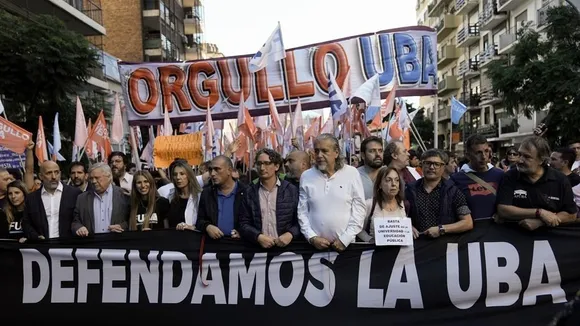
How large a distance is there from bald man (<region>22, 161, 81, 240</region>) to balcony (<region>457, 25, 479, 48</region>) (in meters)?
49.8

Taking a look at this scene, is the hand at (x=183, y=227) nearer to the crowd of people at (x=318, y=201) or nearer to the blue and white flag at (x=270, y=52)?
the crowd of people at (x=318, y=201)

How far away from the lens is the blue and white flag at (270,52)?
11.3 meters

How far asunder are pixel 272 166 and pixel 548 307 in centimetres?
242

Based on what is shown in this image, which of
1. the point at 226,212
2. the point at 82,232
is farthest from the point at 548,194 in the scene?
the point at 82,232

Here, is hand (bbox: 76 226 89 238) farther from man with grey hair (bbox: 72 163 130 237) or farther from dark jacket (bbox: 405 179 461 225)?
dark jacket (bbox: 405 179 461 225)

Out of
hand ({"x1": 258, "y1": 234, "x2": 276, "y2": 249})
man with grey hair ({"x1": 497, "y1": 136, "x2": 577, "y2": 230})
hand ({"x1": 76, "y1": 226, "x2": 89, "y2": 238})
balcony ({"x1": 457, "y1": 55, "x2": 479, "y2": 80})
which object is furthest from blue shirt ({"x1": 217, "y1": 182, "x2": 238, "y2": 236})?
balcony ({"x1": 457, "y1": 55, "x2": 479, "y2": 80})

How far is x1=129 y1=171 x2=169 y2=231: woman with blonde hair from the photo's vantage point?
5.20 meters

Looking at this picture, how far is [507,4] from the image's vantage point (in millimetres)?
40844

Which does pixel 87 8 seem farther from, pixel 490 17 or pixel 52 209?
pixel 52 209

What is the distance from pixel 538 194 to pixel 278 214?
202cm

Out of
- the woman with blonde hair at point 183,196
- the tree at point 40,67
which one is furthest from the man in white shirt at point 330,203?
the tree at point 40,67

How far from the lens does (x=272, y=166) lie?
15.5 feet

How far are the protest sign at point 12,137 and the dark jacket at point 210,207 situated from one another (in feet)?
14.5

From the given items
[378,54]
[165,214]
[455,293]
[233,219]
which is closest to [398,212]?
[455,293]
